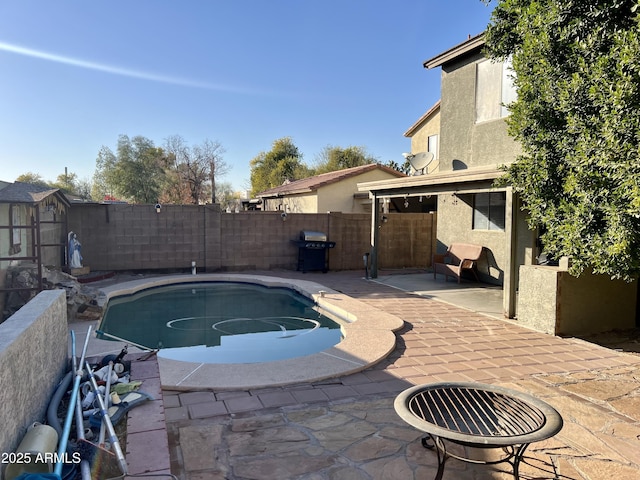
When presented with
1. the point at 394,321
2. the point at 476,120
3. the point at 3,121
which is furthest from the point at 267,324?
the point at 3,121

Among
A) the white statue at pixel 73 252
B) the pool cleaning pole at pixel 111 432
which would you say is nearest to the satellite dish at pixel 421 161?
the white statue at pixel 73 252

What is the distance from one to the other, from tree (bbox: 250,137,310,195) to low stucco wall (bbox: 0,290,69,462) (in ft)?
124

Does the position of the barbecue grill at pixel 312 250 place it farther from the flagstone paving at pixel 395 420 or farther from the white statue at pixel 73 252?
the flagstone paving at pixel 395 420

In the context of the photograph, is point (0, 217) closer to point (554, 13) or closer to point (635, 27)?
point (554, 13)

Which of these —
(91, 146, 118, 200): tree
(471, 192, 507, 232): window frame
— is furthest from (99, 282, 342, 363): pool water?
(91, 146, 118, 200): tree

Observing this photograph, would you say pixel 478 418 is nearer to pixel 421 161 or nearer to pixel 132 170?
pixel 421 161

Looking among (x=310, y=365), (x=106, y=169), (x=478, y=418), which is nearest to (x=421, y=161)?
(x=310, y=365)

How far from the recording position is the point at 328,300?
9.37m

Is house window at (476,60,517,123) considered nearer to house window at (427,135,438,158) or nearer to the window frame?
the window frame

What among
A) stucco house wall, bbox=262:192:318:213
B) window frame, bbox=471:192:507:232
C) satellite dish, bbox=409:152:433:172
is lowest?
window frame, bbox=471:192:507:232

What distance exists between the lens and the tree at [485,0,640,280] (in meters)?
4.68

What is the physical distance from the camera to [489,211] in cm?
1153

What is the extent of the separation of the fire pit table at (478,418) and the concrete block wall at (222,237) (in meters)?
11.1

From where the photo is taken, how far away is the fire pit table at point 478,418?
2.65 meters
